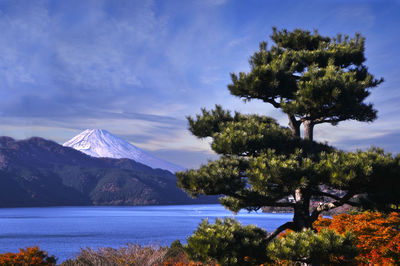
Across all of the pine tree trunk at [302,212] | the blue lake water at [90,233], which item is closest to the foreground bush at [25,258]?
the pine tree trunk at [302,212]

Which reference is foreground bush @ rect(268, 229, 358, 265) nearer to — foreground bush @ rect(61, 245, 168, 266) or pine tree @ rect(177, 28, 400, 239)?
pine tree @ rect(177, 28, 400, 239)

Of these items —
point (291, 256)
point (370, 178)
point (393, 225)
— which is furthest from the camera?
point (393, 225)

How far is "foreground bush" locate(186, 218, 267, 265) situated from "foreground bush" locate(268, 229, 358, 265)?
2.90 feet

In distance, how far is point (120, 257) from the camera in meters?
11.7

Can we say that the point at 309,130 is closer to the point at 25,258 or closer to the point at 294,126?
the point at 294,126

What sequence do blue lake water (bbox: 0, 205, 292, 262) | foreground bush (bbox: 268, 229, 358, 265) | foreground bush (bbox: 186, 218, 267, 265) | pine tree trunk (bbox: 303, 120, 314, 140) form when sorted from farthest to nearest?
blue lake water (bbox: 0, 205, 292, 262), pine tree trunk (bbox: 303, 120, 314, 140), foreground bush (bbox: 186, 218, 267, 265), foreground bush (bbox: 268, 229, 358, 265)

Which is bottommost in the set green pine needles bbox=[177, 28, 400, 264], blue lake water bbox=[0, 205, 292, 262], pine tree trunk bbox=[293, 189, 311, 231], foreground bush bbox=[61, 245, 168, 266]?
blue lake water bbox=[0, 205, 292, 262]

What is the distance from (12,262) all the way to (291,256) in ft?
27.1

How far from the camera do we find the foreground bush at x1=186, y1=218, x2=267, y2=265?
8070 mm

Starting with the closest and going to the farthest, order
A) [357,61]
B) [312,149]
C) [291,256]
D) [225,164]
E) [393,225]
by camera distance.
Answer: [291,256] → [225,164] → [312,149] → [357,61] → [393,225]

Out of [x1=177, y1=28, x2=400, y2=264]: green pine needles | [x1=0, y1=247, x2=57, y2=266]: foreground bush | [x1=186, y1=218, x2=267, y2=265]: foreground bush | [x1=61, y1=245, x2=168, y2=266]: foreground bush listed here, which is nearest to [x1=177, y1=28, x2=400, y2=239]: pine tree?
[x1=177, y1=28, x2=400, y2=264]: green pine needles

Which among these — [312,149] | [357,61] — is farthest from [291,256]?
[357,61]

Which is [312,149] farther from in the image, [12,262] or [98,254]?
[12,262]

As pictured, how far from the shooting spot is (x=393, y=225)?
1428 cm
